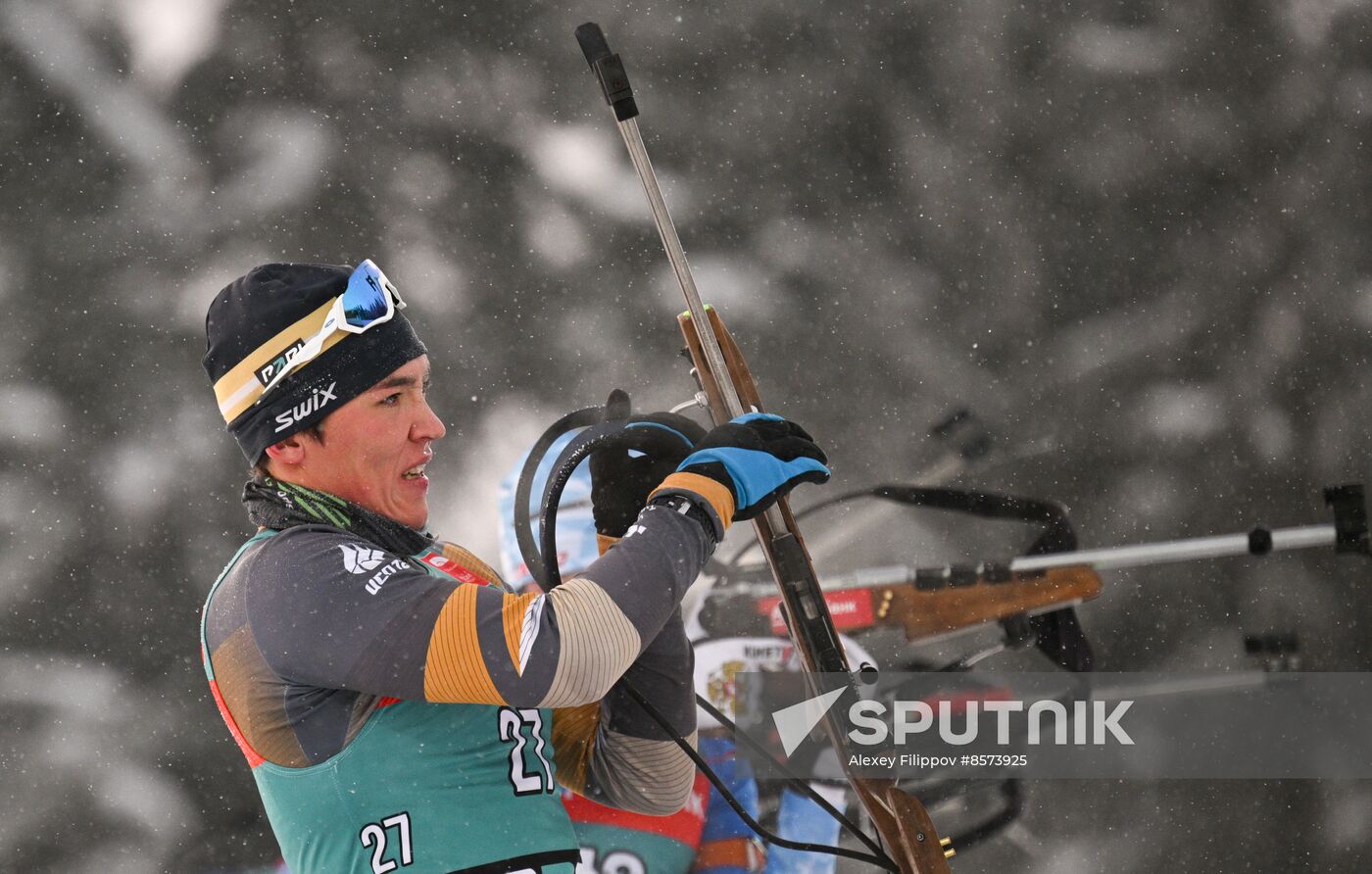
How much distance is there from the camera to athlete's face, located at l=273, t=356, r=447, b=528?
150 cm

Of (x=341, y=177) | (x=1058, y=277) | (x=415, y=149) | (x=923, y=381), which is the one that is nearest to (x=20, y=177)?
(x=341, y=177)

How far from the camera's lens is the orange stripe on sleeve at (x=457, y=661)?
1.26 meters

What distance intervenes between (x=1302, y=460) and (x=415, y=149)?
8.48ft

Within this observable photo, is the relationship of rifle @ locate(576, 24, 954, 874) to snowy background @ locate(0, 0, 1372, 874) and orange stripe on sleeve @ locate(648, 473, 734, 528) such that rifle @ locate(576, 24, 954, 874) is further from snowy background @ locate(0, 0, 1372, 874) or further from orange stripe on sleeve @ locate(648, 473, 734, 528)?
snowy background @ locate(0, 0, 1372, 874)

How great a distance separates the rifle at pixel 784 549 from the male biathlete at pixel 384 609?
0.24 metres

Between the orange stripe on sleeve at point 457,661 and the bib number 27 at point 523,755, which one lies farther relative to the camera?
the bib number 27 at point 523,755

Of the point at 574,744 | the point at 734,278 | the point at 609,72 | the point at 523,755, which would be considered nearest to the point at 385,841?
the point at 523,755

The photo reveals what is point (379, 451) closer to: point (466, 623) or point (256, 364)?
point (256, 364)

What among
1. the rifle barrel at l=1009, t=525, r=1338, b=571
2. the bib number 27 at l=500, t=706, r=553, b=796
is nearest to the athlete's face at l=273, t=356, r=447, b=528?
the bib number 27 at l=500, t=706, r=553, b=796

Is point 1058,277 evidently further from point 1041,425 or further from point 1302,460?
point 1302,460

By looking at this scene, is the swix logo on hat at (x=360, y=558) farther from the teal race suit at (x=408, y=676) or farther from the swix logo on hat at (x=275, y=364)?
the swix logo on hat at (x=275, y=364)

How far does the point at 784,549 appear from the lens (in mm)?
1740

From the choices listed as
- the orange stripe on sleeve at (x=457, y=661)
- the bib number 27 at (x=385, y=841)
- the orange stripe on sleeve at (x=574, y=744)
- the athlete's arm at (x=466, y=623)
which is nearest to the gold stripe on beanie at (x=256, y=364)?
the athlete's arm at (x=466, y=623)

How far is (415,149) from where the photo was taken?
3.29 m
